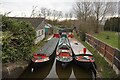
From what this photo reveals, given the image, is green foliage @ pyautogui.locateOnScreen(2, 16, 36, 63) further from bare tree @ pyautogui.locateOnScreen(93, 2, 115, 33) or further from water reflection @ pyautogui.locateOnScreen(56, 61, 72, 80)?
bare tree @ pyautogui.locateOnScreen(93, 2, 115, 33)

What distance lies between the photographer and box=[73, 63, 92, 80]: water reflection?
1026 cm

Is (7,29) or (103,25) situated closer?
(7,29)

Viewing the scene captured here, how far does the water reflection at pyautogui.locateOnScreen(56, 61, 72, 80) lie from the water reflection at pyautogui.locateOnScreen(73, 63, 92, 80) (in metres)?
0.38

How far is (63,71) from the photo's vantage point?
36.1 feet

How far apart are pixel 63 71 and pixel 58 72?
358 mm

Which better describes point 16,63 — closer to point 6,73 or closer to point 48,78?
point 6,73

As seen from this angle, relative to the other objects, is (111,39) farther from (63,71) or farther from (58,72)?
(58,72)

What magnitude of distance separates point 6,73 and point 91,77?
469cm

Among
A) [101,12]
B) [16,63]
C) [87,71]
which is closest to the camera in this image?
[16,63]

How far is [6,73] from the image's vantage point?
8109 mm

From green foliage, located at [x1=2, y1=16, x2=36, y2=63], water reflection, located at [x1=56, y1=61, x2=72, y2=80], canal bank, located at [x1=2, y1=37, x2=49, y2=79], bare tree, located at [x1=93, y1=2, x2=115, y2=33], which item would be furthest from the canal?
bare tree, located at [x1=93, y1=2, x2=115, y2=33]

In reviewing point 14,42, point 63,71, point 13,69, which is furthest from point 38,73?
point 14,42

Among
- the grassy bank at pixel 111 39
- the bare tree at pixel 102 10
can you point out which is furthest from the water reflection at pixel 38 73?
the bare tree at pixel 102 10

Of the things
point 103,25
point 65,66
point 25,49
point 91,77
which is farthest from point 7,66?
point 103,25
